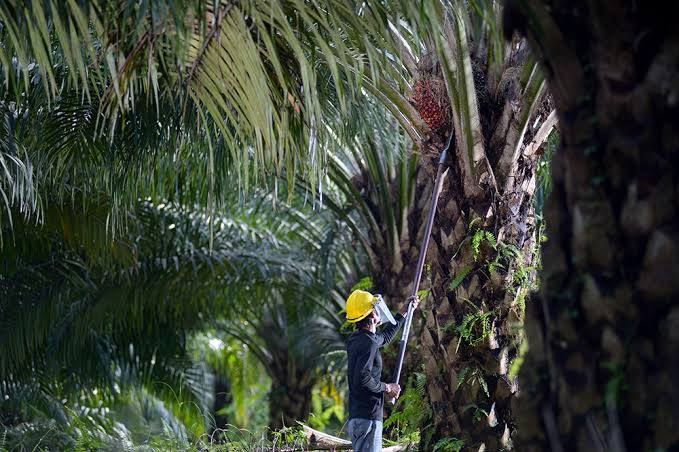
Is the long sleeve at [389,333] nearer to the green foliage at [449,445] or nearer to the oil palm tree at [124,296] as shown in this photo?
the green foliage at [449,445]

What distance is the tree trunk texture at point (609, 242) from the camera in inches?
104

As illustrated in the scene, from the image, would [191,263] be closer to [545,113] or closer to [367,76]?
[367,76]

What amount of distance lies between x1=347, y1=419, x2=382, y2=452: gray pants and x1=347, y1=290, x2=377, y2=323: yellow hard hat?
71 cm

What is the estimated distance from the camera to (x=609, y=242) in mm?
2766

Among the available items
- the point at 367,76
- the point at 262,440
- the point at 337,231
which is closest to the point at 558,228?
the point at 367,76

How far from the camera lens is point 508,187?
6109mm

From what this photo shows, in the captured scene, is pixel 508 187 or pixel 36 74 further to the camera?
pixel 36 74

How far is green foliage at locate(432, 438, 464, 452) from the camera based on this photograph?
19.6 ft

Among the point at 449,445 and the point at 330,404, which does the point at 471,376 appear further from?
the point at 330,404

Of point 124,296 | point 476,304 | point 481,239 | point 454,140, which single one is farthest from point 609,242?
point 124,296

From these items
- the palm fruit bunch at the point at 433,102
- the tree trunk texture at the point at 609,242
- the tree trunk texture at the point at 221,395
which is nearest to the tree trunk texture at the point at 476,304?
the palm fruit bunch at the point at 433,102

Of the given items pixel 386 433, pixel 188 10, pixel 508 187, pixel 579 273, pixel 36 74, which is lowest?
pixel 386 433

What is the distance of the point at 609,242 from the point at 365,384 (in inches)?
154

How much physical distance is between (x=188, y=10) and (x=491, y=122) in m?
2.36
